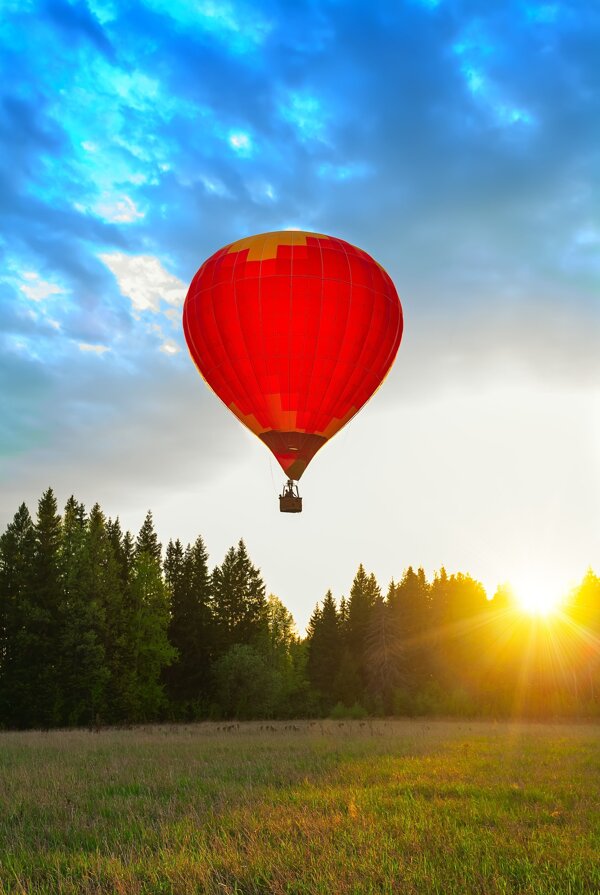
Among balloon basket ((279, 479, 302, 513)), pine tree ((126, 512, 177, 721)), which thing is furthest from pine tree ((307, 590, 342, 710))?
balloon basket ((279, 479, 302, 513))

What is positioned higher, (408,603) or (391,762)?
(408,603)

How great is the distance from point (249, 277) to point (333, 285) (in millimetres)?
2827

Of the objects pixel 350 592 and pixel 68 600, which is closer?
pixel 68 600

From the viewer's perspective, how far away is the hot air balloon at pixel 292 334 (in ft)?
76.9

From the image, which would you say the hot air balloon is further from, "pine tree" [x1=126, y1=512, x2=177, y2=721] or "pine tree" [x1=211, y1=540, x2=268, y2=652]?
"pine tree" [x1=211, y1=540, x2=268, y2=652]

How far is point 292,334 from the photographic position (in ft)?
76.5

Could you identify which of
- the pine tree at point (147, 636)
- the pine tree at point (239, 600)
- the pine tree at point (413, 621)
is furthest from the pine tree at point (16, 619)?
the pine tree at point (413, 621)

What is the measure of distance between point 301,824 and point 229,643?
177ft

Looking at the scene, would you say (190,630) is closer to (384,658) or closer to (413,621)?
(384,658)

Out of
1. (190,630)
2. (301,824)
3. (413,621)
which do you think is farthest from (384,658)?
(301,824)

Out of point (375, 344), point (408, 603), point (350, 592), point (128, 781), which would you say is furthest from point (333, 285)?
point (350, 592)

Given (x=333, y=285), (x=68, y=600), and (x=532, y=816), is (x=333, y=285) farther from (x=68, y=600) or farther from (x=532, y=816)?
(x=68, y=600)

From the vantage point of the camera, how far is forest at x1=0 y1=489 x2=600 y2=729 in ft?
143

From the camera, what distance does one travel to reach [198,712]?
5378cm
